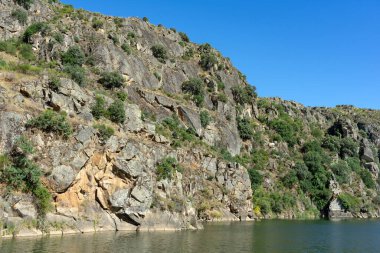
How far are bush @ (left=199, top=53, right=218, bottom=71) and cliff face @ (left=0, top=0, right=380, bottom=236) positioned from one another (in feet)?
1.38

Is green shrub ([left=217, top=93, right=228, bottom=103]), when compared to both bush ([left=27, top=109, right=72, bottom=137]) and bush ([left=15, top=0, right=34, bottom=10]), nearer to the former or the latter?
bush ([left=15, top=0, right=34, bottom=10])

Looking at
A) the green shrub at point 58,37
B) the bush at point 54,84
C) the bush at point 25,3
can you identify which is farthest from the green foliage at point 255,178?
the bush at point 25,3

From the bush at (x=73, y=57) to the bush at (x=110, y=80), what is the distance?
5.92 m

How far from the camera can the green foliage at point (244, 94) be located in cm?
12031

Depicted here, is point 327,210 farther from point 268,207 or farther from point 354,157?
point 354,157

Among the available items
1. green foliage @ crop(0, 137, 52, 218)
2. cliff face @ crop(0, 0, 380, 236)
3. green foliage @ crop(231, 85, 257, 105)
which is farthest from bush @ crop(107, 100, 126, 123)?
green foliage @ crop(231, 85, 257, 105)

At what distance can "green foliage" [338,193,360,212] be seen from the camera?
107781 millimetres

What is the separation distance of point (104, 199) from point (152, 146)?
50.8 ft

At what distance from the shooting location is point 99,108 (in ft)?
197

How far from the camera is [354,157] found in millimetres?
137250

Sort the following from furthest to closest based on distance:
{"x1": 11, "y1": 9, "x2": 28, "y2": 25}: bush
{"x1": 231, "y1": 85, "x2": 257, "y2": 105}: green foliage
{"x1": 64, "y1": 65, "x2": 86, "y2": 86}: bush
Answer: {"x1": 231, "y1": 85, "x2": 257, "y2": 105}: green foliage
{"x1": 11, "y1": 9, "x2": 28, "y2": 25}: bush
{"x1": 64, "y1": 65, "x2": 86, "y2": 86}: bush

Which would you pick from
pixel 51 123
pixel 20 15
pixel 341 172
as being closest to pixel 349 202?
pixel 341 172

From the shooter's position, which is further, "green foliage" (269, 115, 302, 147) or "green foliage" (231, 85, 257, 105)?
"green foliage" (269, 115, 302, 147)

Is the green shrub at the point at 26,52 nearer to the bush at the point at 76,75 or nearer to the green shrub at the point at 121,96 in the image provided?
the bush at the point at 76,75
